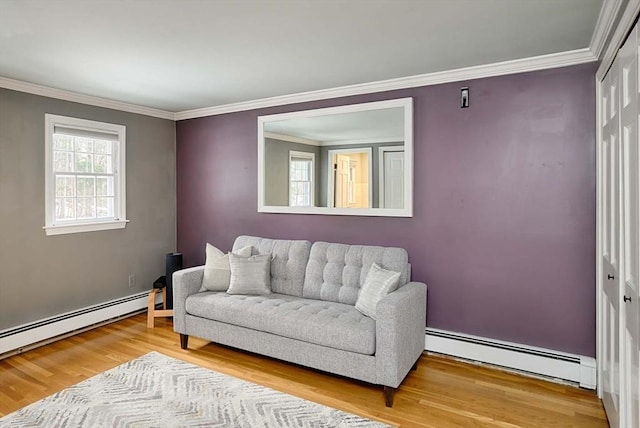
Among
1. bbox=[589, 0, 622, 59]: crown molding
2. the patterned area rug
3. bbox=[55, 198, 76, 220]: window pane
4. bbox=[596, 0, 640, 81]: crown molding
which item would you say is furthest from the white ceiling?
the patterned area rug

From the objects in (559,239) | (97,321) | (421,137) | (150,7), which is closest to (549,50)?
(421,137)

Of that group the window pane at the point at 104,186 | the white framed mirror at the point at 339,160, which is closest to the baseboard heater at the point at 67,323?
the window pane at the point at 104,186

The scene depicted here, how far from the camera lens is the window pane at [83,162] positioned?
4.18 meters

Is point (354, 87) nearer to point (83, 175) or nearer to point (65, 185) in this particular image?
point (83, 175)

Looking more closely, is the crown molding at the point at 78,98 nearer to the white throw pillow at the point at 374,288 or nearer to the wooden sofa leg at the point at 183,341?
the wooden sofa leg at the point at 183,341

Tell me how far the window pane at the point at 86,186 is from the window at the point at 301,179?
2.17m

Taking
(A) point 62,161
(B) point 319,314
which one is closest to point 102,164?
(A) point 62,161

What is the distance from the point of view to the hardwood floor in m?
2.57

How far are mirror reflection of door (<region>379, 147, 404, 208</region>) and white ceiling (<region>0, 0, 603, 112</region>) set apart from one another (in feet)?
2.21

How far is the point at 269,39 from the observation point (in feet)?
8.63

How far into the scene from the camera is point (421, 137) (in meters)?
3.56

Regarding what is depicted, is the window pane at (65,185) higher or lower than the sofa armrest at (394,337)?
higher

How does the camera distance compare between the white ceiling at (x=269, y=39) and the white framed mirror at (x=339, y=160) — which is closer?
the white ceiling at (x=269, y=39)

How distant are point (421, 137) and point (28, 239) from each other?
3.81 metres
